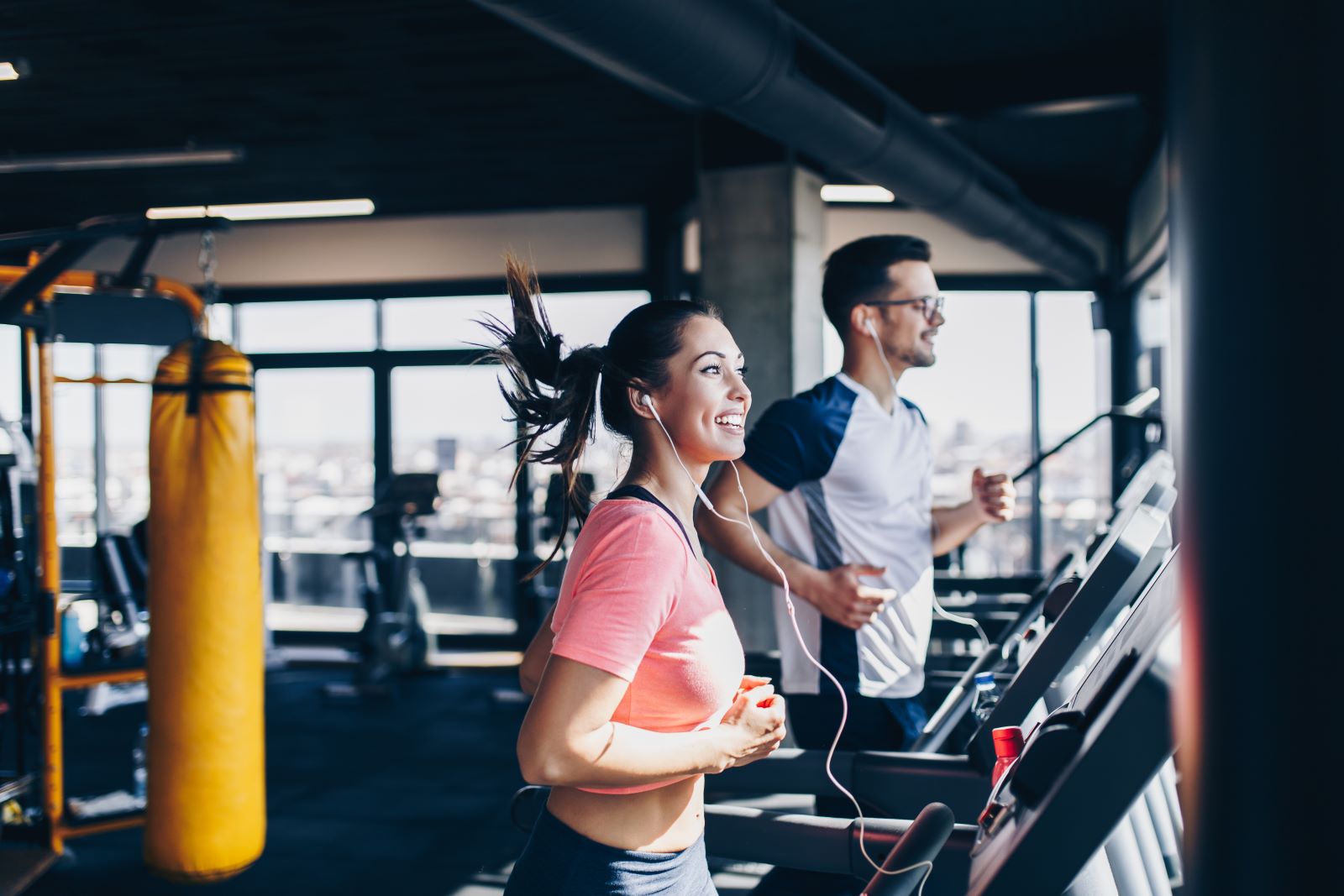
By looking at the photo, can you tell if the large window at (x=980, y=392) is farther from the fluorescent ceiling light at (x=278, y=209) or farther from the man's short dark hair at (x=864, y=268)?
the man's short dark hair at (x=864, y=268)

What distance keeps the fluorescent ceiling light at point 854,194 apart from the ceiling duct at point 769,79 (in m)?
1.44

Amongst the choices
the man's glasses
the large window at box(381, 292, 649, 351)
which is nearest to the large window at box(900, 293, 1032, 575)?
the large window at box(381, 292, 649, 351)

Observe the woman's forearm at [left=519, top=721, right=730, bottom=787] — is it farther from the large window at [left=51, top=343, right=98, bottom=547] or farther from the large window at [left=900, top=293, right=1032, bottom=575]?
the large window at [left=900, top=293, right=1032, bottom=575]

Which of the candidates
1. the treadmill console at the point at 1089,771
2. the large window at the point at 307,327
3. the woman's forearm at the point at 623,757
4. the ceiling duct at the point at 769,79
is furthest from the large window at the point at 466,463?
the treadmill console at the point at 1089,771

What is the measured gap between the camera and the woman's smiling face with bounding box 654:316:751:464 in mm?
1458

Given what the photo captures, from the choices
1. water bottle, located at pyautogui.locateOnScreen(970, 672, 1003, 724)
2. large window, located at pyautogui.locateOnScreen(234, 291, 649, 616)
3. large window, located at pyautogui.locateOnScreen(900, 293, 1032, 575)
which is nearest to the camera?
water bottle, located at pyautogui.locateOnScreen(970, 672, 1003, 724)

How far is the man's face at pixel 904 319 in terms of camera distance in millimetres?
2332

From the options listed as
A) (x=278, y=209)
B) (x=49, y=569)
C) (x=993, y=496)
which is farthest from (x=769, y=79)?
(x=278, y=209)

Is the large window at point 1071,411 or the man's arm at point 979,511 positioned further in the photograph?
the large window at point 1071,411

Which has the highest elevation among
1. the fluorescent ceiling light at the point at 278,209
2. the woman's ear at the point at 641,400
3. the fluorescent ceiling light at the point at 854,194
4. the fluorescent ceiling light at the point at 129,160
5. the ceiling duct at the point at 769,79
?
the fluorescent ceiling light at the point at 854,194

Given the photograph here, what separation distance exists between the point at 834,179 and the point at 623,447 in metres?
5.60

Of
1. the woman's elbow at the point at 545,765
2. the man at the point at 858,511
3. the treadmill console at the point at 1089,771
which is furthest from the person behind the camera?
the man at the point at 858,511

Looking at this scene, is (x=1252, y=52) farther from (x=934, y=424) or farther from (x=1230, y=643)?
(x=934, y=424)

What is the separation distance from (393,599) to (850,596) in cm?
537
